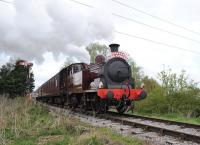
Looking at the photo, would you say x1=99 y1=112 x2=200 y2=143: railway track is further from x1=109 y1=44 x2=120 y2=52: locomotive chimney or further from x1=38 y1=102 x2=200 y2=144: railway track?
x1=109 y1=44 x2=120 y2=52: locomotive chimney

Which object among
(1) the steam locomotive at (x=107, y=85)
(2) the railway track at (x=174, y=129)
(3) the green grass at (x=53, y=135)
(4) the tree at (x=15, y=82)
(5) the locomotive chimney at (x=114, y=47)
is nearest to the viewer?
(3) the green grass at (x=53, y=135)

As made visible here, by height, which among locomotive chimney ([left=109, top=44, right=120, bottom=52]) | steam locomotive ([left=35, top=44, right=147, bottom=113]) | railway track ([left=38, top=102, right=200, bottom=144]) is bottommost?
railway track ([left=38, top=102, right=200, bottom=144])

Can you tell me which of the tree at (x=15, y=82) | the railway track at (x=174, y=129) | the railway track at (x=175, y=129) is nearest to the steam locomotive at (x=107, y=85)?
the railway track at (x=174, y=129)

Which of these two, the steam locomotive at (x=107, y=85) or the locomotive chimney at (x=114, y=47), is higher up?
the locomotive chimney at (x=114, y=47)

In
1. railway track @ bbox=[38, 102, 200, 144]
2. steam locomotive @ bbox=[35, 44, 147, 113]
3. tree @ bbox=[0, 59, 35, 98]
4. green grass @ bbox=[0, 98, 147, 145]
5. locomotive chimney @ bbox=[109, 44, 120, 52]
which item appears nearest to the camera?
green grass @ bbox=[0, 98, 147, 145]

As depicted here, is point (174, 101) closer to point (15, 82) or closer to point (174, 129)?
point (174, 129)

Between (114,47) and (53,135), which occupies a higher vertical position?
(114,47)

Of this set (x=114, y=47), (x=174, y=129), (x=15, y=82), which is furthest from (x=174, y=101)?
(x=15, y=82)

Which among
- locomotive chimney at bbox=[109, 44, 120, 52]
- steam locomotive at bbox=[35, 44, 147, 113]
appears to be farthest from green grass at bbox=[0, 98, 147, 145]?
locomotive chimney at bbox=[109, 44, 120, 52]

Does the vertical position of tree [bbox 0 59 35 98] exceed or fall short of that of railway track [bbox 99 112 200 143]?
it exceeds it

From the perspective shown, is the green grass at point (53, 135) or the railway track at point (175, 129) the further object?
the railway track at point (175, 129)

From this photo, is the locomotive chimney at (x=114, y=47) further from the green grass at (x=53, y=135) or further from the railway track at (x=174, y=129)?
the green grass at (x=53, y=135)

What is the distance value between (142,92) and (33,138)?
333 inches

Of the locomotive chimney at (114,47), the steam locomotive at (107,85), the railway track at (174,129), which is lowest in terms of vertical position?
the railway track at (174,129)
